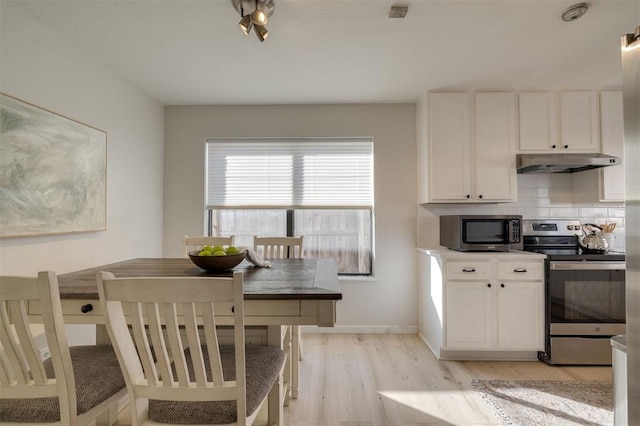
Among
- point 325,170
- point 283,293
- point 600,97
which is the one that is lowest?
point 283,293

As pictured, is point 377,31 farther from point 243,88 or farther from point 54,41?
point 54,41

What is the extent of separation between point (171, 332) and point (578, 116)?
372cm

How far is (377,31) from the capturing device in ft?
6.88

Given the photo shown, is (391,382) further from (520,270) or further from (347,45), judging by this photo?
(347,45)

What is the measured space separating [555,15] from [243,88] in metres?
2.38

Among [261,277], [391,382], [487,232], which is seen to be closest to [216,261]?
[261,277]

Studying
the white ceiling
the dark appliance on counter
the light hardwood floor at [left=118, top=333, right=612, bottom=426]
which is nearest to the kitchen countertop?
the dark appliance on counter

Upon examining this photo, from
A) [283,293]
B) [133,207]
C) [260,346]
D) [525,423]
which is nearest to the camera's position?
[283,293]

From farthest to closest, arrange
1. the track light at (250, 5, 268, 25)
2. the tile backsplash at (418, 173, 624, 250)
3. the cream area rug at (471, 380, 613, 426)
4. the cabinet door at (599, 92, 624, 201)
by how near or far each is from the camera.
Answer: the tile backsplash at (418, 173, 624, 250)
the cabinet door at (599, 92, 624, 201)
the cream area rug at (471, 380, 613, 426)
the track light at (250, 5, 268, 25)

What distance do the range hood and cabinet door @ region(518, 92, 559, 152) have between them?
0.35 ft

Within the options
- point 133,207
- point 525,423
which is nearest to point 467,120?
point 525,423

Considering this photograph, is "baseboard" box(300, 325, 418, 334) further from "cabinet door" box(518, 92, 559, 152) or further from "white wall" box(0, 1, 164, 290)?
"cabinet door" box(518, 92, 559, 152)

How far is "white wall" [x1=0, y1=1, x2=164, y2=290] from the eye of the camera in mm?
1814

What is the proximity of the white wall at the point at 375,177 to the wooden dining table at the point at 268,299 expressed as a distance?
5.22ft
